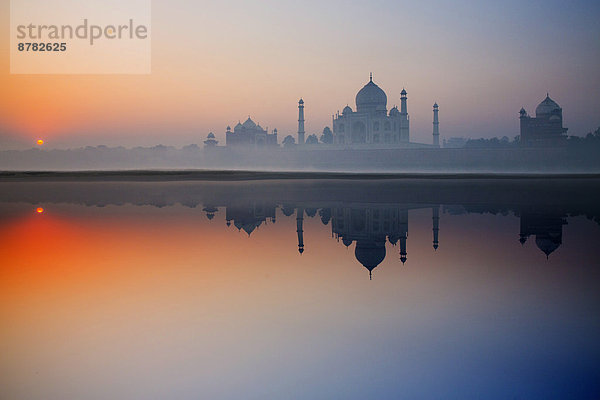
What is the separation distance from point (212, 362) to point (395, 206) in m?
12.1

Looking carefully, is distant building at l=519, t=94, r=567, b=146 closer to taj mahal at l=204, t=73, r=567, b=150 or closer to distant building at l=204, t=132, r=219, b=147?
taj mahal at l=204, t=73, r=567, b=150

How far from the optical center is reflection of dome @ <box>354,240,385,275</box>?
24.0 feet

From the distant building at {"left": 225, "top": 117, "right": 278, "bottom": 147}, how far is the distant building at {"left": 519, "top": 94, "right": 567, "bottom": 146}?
3512 centimetres

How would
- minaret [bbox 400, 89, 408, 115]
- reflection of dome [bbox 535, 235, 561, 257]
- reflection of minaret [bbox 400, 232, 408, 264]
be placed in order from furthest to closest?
minaret [bbox 400, 89, 408, 115]
reflection of dome [bbox 535, 235, 561, 257]
reflection of minaret [bbox 400, 232, 408, 264]

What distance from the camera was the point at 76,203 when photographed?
672 inches

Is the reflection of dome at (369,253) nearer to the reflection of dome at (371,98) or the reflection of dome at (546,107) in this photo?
the reflection of dome at (371,98)

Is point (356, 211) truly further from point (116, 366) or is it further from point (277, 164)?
point (277, 164)

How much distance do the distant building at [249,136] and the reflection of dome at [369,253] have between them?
220 feet

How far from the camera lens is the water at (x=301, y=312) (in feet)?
11.6

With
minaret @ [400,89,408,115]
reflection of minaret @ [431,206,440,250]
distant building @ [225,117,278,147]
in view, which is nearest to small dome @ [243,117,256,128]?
distant building @ [225,117,278,147]

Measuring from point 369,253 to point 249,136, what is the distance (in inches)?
2755

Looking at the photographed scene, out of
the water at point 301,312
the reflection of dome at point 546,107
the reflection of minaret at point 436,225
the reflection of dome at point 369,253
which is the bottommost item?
the water at point 301,312

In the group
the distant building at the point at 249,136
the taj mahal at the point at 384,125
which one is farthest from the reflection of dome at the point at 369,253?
the distant building at the point at 249,136

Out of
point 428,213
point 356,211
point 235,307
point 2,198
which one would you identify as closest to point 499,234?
point 428,213
